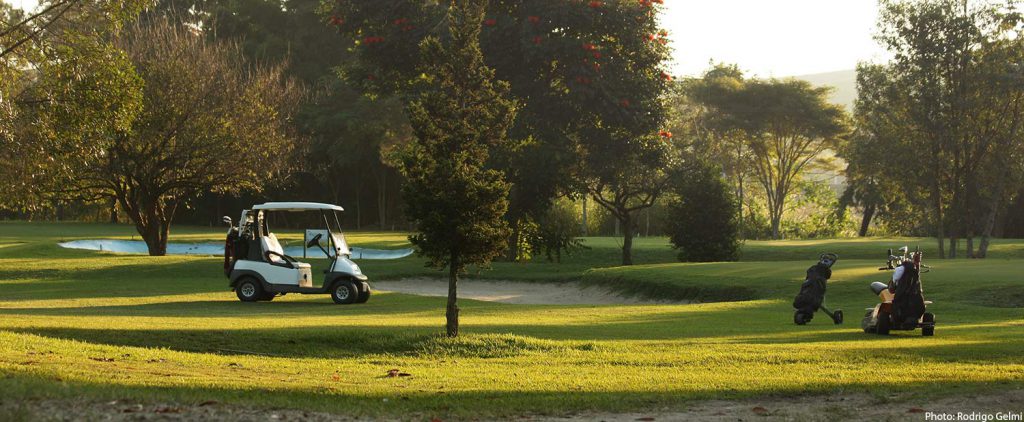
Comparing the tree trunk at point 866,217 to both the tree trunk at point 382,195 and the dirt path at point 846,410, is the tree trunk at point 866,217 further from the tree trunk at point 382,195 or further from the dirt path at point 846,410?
the dirt path at point 846,410

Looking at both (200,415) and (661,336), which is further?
(661,336)

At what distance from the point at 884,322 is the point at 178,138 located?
2977cm

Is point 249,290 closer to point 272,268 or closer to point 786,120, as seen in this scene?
point 272,268

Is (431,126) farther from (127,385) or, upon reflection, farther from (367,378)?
(127,385)

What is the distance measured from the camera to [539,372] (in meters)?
13.8

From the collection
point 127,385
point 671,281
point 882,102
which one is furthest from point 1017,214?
point 127,385

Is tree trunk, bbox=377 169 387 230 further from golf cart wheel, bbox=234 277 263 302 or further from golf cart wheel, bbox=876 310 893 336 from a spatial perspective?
golf cart wheel, bbox=876 310 893 336

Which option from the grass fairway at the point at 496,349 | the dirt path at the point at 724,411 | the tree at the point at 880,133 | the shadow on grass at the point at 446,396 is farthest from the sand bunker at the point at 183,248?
the dirt path at the point at 724,411

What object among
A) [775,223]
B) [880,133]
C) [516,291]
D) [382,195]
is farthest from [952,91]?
[382,195]

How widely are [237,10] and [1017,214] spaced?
171 feet

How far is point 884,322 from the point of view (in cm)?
1833

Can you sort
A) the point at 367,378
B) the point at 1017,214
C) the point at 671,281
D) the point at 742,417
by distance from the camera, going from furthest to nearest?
the point at 1017,214 → the point at 671,281 → the point at 367,378 → the point at 742,417

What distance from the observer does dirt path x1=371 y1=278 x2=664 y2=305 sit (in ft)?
108

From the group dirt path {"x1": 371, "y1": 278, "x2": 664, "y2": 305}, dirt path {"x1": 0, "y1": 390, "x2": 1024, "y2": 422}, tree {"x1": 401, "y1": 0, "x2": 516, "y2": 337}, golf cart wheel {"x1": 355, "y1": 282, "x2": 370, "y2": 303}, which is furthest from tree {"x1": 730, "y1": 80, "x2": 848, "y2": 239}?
Result: dirt path {"x1": 0, "y1": 390, "x2": 1024, "y2": 422}
